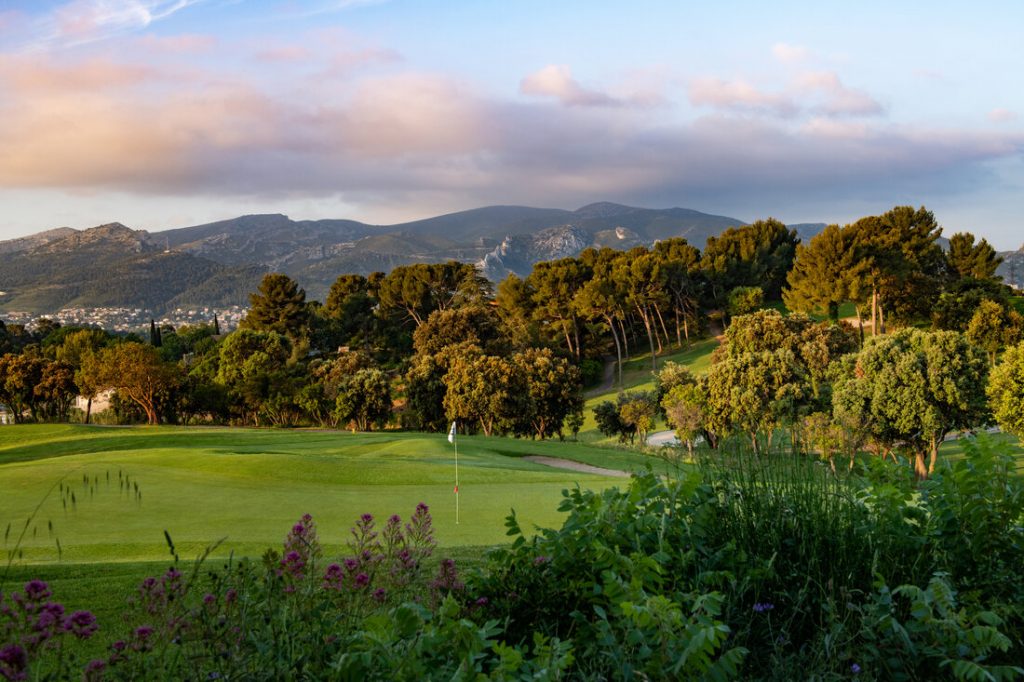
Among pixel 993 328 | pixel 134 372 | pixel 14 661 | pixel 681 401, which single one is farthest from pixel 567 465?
pixel 993 328

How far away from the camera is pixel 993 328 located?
55469 millimetres

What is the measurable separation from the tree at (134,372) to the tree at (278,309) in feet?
73.5

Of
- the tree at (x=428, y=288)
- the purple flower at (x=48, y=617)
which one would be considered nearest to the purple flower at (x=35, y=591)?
the purple flower at (x=48, y=617)

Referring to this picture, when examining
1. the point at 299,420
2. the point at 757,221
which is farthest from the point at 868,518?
the point at 757,221

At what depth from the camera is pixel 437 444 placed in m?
34.0

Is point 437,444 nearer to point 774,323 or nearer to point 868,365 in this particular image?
point 868,365

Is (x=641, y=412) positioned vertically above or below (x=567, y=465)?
above

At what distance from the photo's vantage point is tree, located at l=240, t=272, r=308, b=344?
7975 centimetres

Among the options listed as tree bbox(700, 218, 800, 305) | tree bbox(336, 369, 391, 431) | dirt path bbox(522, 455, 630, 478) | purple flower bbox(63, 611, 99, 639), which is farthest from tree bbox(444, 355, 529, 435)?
purple flower bbox(63, 611, 99, 639)

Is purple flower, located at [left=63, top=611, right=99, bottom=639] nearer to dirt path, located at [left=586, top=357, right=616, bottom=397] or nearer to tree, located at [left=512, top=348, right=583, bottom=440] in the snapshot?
tree, located at [left=512, top=348, right=583, bottom=440]

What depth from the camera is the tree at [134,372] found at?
175 ft

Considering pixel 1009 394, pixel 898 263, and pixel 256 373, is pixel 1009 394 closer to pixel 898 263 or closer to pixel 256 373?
pixel 898 263

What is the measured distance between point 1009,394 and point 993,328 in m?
27.6

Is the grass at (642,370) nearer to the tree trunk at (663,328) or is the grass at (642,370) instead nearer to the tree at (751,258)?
the tree trunk at (663,328)
